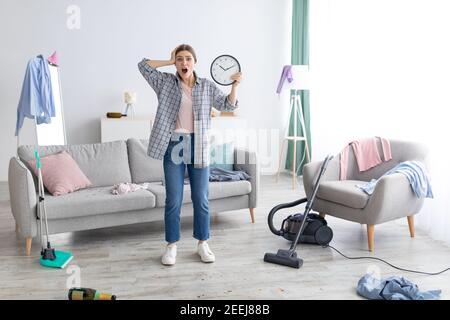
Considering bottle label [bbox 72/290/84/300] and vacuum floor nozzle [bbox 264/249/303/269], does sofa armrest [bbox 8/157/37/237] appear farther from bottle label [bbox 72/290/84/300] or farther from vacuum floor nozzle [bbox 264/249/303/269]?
vacuum floor nozzle [bbox 264/249/303/269]

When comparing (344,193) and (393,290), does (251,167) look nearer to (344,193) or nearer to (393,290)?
(344,193)

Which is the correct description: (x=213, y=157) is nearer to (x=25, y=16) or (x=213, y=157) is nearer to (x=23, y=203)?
(x=23, y=203)

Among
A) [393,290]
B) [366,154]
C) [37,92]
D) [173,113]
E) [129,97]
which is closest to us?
[393,290]

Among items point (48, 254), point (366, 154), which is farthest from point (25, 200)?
point (366, 154)

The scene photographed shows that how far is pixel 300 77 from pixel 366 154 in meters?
1.75

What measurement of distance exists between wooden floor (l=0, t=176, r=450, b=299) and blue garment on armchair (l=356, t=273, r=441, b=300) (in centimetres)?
7

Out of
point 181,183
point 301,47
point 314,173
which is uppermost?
point 301,47

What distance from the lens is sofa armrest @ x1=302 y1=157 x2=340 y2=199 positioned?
3.96 metres

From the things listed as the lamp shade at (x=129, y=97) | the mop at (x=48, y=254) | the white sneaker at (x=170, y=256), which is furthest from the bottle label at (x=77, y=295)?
the lamp shade at (x=129, y=97)

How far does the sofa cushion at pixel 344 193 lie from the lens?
355 centimetres

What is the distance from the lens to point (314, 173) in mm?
3977

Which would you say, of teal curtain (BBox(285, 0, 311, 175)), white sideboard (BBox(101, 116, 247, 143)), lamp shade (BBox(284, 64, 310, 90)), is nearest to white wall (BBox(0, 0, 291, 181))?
teal curtain (BBox(285, 0, 311, 175))

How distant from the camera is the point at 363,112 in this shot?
15.9ft
